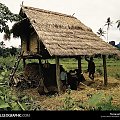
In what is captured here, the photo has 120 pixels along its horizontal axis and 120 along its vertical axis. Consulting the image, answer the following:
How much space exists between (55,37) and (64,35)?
45 centimetres

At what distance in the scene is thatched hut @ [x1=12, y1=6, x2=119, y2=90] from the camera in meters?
7.43

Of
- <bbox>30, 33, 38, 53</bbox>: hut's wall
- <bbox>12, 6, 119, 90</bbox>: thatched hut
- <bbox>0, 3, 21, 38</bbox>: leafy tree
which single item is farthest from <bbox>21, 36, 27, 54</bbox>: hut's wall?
<bbox>0, 3, 21, 38</bbox>: leafy tree

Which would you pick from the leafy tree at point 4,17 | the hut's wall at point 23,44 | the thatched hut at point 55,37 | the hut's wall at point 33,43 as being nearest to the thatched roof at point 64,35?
the thatched hut at point 55,37

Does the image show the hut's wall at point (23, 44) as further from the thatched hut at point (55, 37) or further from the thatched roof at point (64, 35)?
the thatched roof at point (64, 35)

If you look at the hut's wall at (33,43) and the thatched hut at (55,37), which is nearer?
the thatched hut at (55,37)

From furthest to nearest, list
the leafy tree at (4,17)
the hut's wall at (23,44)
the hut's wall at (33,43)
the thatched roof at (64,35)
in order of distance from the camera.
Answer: the hut's wall at (23,44) → the hut's wall at (33,43) → the thatched roof at (64,35) → the leafy tree at (4,17)

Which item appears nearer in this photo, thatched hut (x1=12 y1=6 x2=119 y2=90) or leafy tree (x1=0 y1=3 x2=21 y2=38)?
leafy tree (x1=0 y1=3 x2=21 y2=38)

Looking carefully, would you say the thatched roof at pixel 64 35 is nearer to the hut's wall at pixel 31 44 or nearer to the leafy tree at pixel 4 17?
the hut's wall at pixel 31 44

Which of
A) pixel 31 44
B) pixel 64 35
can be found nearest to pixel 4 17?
pixel 64 35

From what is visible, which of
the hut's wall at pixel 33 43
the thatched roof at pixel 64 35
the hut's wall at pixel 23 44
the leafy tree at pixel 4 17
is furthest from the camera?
the hut's wall at pixel 23 44

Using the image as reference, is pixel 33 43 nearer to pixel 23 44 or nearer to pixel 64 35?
pixel 23 44

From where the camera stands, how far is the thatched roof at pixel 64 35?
7383 millimetres

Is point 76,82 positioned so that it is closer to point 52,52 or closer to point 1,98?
point 52,52

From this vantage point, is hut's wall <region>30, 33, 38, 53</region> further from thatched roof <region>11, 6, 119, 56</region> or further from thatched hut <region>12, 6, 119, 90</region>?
thatched roof <region>11, 6, 119, 56</region>
